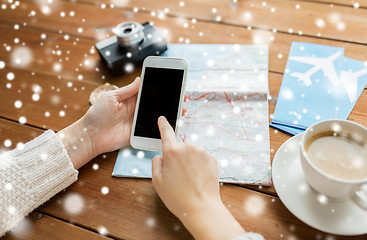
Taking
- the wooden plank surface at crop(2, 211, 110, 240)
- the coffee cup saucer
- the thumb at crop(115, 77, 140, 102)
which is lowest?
the wooden plank surface at crop(2, 211, 110, 240)

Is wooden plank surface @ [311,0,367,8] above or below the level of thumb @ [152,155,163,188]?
above

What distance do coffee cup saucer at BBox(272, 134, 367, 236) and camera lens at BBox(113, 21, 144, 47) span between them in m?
0.50

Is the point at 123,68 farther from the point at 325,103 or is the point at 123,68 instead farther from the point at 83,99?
the point at 325,103

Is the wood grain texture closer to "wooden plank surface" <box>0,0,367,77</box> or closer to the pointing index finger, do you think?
"wooden plank surface" <box>0,0,367,77</box>

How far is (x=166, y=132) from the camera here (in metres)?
0.65

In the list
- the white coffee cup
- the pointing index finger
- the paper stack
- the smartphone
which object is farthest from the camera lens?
the white coffee cup

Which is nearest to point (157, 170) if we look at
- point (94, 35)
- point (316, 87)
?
point (316, 87)

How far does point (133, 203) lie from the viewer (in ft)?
2.09

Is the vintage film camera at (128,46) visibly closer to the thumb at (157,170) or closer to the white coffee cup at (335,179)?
the thumb at (157,170)

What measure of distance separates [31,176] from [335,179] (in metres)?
0.60

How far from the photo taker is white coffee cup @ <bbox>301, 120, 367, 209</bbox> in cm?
49

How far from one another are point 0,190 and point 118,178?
24cm

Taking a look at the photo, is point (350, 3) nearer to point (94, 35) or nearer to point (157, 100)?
point (157, 100)

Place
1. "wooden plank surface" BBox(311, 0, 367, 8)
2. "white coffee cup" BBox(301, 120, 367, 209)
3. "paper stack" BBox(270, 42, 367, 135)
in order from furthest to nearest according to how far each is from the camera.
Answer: "wooden plank surface" BBox(311, 0, 367, 8)
"paper stack" BBox(270, 42, 367, 135)
"white coffee cup" BBox(301, 120, 367, 209)
